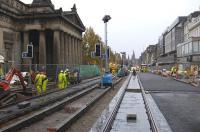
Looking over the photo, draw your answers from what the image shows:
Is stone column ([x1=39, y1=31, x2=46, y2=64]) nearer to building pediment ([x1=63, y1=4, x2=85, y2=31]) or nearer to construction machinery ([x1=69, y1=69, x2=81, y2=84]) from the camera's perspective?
building pediment ([x1=63, y1=4, x2=85, y2=31])

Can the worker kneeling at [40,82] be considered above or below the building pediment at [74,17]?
below

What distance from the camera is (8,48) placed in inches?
2052

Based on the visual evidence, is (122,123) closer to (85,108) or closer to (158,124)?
(158,124)

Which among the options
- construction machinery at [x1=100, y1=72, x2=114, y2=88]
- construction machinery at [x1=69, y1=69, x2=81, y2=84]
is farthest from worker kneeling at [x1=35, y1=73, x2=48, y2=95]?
construction machinery at [x1=69, y1=69, x2=81, y2=84]

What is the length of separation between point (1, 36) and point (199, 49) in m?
50.1

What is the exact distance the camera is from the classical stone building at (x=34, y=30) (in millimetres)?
51250

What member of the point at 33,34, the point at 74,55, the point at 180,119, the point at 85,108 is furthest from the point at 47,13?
the point at 180,119

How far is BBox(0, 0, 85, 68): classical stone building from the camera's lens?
168 ft

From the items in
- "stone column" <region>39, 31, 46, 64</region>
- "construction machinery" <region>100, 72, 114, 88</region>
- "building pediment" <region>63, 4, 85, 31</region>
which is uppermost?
"building pediment" <region>63, 4, 85, 31</region>

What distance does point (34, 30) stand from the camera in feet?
A: 188

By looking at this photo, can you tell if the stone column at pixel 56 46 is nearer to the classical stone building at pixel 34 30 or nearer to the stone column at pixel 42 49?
the classical stone building at pixel 34 30

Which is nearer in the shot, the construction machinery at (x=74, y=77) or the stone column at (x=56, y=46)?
the construction machinery at (x=74, y=77)

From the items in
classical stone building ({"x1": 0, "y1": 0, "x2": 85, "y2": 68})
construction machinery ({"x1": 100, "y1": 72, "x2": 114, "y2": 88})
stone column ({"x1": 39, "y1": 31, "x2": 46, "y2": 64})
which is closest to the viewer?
construction machinery ({"x1": 100, "y1": 72, "x2": 114, "y2": 88})

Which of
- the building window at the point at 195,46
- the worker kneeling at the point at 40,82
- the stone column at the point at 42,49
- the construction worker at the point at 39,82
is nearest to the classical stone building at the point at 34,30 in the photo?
the stone column at the point at 42,49
